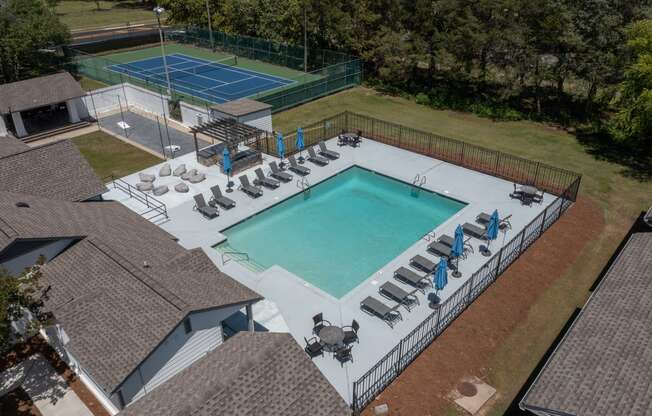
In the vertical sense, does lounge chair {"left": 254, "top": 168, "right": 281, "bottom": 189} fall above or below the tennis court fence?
below

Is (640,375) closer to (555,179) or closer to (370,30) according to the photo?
(555,179)

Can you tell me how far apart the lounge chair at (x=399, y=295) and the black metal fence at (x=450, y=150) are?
10.4 m

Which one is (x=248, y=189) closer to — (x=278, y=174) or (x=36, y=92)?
(x=278, y=174)

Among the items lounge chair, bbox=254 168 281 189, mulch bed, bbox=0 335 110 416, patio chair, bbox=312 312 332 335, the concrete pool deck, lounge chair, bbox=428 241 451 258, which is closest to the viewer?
mulch bed, bbox=0 335 110 416

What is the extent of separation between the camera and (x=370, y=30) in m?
42.1

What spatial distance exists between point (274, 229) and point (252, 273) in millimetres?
3993

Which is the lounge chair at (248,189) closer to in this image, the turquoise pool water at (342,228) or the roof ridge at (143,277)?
the turquoise pool water at (342,228)

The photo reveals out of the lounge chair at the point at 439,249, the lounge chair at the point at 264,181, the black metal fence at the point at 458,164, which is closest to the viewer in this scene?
the black metal fence at the point at 458,164

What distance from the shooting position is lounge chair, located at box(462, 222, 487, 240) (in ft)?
70.3

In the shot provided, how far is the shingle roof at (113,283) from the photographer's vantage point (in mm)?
12719

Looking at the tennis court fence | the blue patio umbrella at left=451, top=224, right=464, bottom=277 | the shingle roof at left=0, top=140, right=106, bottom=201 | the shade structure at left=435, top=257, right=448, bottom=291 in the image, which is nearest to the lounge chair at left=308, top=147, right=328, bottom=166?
the tennis court fence

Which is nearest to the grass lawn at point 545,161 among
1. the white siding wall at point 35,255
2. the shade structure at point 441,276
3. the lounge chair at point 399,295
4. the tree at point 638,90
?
the tree at point 638,90

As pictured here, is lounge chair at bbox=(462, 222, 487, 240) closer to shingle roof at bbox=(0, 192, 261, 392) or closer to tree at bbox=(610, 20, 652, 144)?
shingle roof at bbox=(0, 192, 261, 392)

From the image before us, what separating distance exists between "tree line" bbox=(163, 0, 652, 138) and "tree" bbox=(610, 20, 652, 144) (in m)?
0.11
